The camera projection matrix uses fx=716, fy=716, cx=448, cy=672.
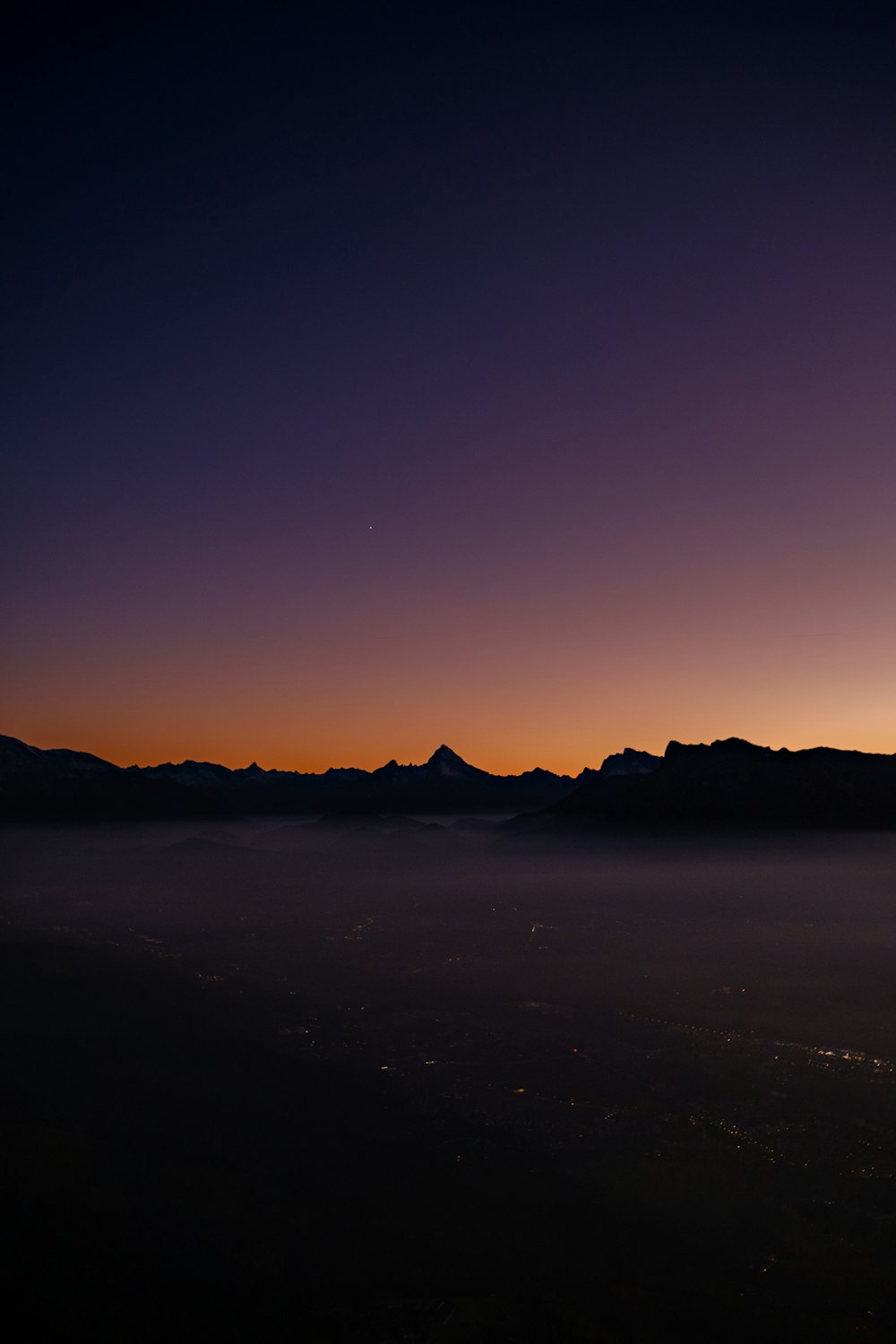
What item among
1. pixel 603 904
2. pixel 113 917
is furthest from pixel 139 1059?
pixel 603 904

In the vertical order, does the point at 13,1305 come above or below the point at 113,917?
above

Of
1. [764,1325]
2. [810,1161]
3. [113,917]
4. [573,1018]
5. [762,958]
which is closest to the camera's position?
[764,1325]

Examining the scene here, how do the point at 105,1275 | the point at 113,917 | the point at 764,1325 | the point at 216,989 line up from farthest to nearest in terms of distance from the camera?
1. the point at 113,917
2. the point at 216,989
3. the point at 105,1275
4. the point at 764,1325

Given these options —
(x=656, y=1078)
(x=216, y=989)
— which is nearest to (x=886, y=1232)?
(x=656, y=1078)

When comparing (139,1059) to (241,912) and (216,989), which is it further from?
(241,912)

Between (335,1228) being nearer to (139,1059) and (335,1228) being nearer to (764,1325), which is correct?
(764,1325)

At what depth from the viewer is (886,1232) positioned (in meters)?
19.7

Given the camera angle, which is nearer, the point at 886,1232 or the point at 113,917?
the point at 886,1232

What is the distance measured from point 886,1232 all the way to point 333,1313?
15.1 m

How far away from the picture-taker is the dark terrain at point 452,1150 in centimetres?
1720

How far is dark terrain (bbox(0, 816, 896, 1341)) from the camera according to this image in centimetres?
1720

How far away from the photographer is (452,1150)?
2555cm

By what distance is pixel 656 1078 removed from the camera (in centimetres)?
3253

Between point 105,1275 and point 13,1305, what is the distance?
2.00m
